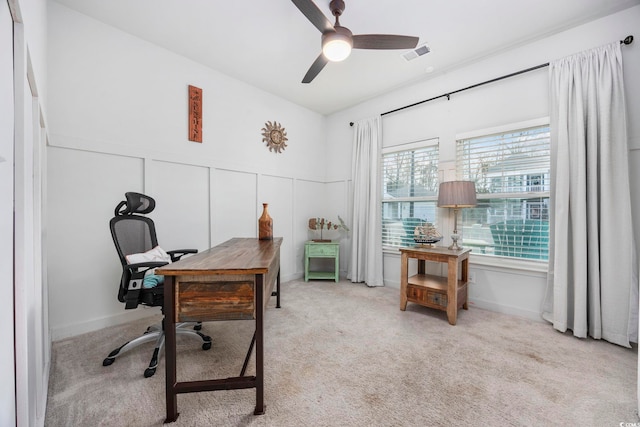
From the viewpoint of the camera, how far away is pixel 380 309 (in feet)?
9.22

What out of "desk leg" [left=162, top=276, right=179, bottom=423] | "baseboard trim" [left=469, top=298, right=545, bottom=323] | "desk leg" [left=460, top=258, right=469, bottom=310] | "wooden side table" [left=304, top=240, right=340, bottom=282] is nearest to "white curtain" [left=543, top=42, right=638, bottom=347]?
"baseboard trim" [left=469, top=298, right=545, bottom=323]

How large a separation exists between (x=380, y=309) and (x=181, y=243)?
2.38 meters

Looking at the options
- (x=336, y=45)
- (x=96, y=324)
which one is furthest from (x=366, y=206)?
(x=96, y=324)

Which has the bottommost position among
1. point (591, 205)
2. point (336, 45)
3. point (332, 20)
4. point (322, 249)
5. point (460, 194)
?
point (322, 249)

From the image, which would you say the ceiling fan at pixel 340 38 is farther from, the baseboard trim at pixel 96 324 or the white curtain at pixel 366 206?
the baseboard trim at pixel 96 324

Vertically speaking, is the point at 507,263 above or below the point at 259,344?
above

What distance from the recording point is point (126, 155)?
244 centimetres

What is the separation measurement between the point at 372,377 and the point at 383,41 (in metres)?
2.53

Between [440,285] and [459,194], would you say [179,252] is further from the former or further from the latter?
[459,194]

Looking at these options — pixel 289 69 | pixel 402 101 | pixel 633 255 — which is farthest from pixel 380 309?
pixel 289 69

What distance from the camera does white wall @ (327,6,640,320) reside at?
2.12m

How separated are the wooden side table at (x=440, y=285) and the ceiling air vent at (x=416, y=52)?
2.18 meters

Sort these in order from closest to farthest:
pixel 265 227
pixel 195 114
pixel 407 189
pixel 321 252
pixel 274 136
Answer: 1. pixel 265 227
2. pixel 195 114
3. pixel 407 189
4. pixel 274 136
5. pixel 321 252

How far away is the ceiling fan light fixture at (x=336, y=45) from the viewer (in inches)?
73.3
